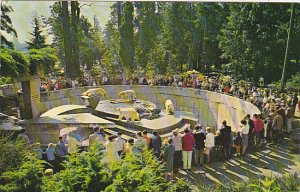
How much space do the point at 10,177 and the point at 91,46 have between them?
1643 mm

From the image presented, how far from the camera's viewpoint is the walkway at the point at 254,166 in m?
4.86

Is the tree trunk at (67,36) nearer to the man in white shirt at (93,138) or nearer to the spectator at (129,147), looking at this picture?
the man in white shirt at (93,138)

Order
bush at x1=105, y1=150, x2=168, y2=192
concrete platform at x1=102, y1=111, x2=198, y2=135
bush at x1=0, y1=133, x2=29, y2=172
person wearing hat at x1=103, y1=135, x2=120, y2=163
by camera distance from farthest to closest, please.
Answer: concrete platform at x1=102, y1=111, x2=198, y2=135
person wearing hat at x1=103, y1=135, x2=120, y2=163
bush at x1=0, y1=133, x2=29, y2=172
bush at x1=105, y1=150, x2=168, y2=192

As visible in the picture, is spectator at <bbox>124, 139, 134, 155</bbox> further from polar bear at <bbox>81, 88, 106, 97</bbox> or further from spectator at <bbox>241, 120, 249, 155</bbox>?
spectator at <bbox>241, 120, 249, 155</bbox>

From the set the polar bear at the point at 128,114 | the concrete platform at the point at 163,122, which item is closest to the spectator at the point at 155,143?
the concrete platform at the point at 163,122

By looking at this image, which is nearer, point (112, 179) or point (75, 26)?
point (112, 179)

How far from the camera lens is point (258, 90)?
5188 millimetres

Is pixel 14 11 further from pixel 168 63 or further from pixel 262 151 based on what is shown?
pixel 262 151

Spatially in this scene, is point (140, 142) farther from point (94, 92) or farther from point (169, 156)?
point (94, 92)

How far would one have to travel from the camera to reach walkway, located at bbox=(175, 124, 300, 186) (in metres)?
4.86

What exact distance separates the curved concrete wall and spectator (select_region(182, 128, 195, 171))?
0.24m

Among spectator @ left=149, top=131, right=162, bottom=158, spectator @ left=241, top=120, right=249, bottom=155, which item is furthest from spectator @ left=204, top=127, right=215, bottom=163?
spectator @ left=149, top=131, right=162, bottom=158

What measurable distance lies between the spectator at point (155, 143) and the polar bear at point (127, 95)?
1.62ft

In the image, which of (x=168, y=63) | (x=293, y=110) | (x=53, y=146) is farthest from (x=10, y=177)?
(x=293, y=110)
